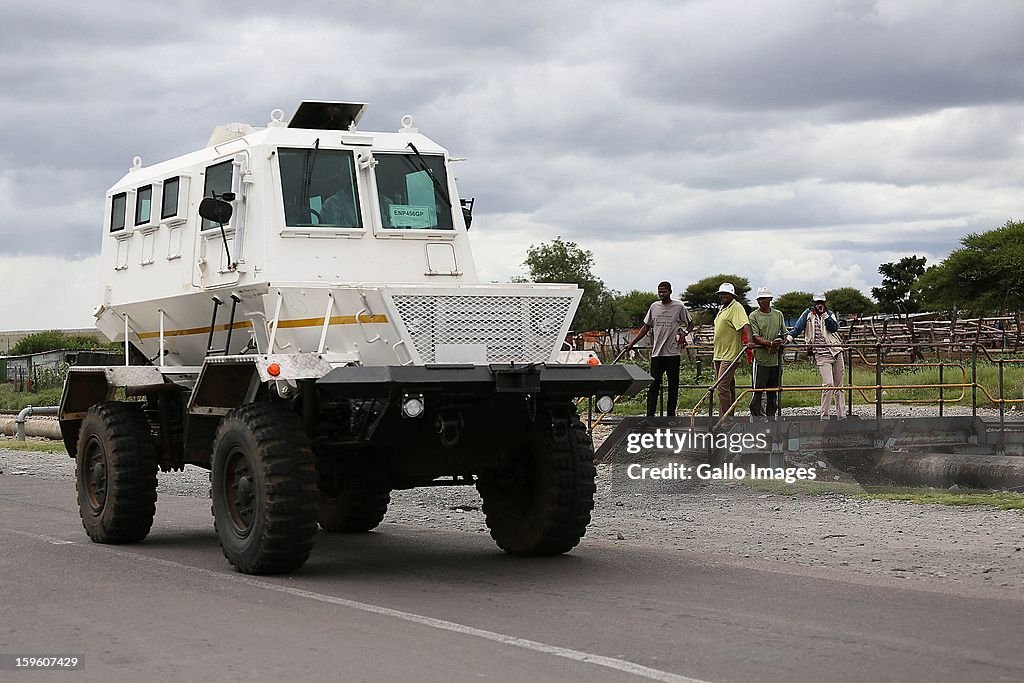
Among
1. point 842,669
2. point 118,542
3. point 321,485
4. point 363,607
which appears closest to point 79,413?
point 118,542

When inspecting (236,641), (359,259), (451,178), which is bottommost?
(236,641)

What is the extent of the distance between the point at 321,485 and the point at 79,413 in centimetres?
330

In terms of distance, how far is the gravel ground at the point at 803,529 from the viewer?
10109mm

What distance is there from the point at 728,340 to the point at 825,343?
4.12 feet

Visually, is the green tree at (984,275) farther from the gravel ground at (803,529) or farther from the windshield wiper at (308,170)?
the windshield wiper at (308,170)

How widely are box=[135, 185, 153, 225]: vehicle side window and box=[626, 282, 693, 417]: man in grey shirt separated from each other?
672cm

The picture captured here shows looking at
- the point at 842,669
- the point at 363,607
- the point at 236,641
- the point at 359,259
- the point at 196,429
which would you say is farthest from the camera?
the point at 196,429

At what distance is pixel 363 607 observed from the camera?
8734 millimetres

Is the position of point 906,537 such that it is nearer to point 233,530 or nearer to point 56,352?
point 233,530

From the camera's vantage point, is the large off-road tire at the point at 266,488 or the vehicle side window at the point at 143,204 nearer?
the large off-road tire at the point at 266,488

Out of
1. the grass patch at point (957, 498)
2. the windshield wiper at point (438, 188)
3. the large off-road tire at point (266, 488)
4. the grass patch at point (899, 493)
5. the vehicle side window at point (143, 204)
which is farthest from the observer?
the grass patch at point (899, 493)

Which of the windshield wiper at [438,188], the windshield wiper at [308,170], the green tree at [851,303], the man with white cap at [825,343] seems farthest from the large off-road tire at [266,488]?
the green tree at [851,303]

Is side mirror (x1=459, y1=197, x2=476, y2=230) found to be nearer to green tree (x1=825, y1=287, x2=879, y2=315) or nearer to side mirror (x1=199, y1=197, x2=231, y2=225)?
side mirror (x1=199, y1=197, x2=231, y2=225)

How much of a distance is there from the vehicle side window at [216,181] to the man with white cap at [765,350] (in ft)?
25.9
